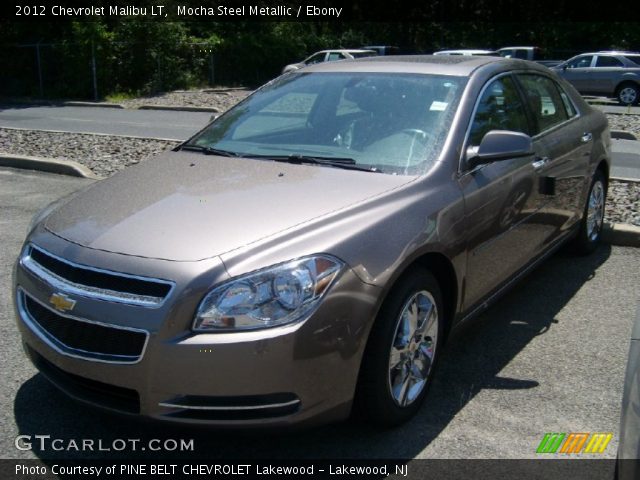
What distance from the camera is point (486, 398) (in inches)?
155

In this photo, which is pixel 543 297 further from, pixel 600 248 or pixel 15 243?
pixel 15 243

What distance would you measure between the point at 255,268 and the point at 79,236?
0.88 meters

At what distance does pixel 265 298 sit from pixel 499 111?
7.61ft

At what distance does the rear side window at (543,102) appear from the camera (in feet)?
16.9

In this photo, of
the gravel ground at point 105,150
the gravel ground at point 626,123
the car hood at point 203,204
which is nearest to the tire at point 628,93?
the gravel ground at point 626,123

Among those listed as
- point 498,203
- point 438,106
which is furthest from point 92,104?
point 498,203

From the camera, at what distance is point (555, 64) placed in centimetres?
2755

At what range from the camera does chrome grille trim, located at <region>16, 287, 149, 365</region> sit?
3.01 metres

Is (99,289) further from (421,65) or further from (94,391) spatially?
(421,65)

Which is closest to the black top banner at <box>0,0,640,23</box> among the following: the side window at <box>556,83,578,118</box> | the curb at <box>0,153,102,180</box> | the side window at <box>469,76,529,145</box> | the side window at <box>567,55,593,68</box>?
→ the side window at <box>567,55,593,68</box>

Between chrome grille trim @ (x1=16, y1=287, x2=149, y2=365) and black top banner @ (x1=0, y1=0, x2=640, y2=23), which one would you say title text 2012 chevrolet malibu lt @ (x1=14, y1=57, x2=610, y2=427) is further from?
black top banner @ (x1=0, y1=0, x2=640, y2=23)

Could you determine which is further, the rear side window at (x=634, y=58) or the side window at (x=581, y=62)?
the side window at (x=581, y=62)

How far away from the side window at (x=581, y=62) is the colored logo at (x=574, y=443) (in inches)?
925
